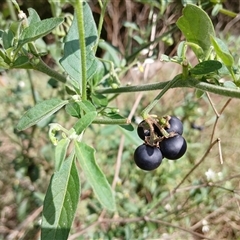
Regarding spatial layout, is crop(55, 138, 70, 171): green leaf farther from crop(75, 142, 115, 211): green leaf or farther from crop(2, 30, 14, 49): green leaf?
crop(2, 30, 14, 49): green leaf

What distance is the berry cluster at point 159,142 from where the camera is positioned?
91cm

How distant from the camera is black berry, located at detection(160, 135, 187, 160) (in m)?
0.91

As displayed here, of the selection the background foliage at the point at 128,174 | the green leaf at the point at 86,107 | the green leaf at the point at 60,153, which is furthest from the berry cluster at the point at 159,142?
the background foliage at the point at 128,174

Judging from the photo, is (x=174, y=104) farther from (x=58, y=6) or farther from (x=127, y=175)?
(x=58, y=6)

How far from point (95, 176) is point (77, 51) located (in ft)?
1.30

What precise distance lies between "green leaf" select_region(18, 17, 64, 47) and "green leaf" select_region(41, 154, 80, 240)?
25cm

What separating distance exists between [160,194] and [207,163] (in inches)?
28.9

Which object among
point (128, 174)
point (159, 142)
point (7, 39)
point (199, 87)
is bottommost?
point (128, 174)

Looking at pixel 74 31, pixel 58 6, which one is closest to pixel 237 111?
pixel 58 6

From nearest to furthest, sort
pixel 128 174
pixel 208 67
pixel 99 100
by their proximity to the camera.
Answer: pixel 208 67 < pixel 99 100 < pixel 128 174

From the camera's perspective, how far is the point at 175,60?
916mm

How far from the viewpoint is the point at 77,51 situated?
106cm

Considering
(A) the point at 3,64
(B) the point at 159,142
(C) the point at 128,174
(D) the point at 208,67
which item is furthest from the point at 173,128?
(C) the point at 128,174

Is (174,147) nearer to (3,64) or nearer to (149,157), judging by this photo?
(149,157)
